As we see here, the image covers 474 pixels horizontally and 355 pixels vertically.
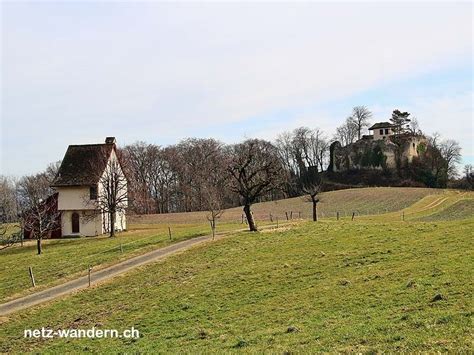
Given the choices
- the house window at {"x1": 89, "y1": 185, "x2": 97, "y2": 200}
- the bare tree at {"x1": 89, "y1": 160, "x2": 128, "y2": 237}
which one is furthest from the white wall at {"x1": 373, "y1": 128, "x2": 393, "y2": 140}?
the house window at {"x1": 89, "y1": 185, "x2": 97, "y2": 200}

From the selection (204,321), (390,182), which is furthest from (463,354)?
(390,182)

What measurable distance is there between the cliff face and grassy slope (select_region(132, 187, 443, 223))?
2732cm

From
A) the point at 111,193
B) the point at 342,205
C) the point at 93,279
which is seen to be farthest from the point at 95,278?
the point at 342,205

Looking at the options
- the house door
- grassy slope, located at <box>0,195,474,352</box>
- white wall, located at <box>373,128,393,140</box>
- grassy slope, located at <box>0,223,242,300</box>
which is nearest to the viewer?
grassy slope, located at <box>0,195,474,352</box>

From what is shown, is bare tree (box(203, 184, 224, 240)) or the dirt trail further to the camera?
bare tree (box(203, 184, 224, 240))

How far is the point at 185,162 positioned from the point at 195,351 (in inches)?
3676

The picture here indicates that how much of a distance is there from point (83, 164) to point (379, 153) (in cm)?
8075

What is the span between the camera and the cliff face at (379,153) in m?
121

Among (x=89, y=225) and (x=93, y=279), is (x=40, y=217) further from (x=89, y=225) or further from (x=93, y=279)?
(x=93, y=279)

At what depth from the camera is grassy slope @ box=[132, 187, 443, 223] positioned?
75.8 meters

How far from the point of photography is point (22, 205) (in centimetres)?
9625

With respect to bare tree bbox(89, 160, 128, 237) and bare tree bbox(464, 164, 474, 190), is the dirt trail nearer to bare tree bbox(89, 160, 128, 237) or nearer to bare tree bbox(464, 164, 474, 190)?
bare tree bbox(89, 160, 128, 237)

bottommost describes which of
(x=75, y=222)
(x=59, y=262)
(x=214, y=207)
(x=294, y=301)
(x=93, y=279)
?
(x=93, y=279)

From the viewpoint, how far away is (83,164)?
62188 mm
